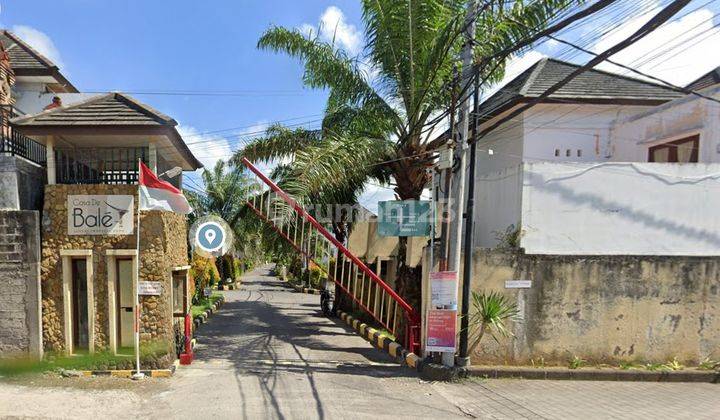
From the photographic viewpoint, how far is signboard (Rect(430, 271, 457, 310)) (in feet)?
23.4

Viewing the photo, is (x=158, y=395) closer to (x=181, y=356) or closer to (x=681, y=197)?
(x=181, y=356)

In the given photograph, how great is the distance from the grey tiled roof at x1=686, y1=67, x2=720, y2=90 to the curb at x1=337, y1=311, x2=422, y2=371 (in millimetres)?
9537

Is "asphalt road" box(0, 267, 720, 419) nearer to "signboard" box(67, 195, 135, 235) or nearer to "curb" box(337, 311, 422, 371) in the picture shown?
"curb" box(337, 311, 422, 371)

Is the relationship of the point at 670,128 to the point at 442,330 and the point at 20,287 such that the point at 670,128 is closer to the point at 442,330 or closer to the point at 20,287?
the point at 442,330

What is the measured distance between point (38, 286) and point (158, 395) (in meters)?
2.92

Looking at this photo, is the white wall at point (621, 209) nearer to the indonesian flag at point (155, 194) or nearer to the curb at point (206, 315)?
the indonesian flag at point (155, 194)

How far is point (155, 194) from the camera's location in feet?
22.5

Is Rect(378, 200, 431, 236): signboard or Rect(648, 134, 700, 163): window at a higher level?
Rect(648, 134, 700, 163): window

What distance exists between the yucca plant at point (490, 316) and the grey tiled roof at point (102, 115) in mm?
6292

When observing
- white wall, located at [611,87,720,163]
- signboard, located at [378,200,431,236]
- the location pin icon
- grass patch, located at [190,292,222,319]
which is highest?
white wall, located at [611,87,720,163]

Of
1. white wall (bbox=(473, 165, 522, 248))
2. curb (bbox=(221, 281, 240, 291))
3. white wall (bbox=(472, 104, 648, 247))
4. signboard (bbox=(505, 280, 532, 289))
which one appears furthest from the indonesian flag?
curb (bbox=(221, 281, 240, 291))

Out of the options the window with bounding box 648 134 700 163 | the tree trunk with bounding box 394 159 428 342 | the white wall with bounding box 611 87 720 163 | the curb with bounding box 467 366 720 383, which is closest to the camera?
the curb with bounding box 467 366 720 383

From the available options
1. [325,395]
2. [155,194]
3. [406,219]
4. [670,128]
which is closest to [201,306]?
[155,194]

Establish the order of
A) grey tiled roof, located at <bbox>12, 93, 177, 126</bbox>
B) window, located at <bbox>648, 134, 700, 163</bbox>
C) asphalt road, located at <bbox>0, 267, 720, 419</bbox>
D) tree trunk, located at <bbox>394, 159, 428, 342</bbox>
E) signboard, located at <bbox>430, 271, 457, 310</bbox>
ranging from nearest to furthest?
asphalt road, located at <bbox>0, 267, 720, 419</bbox> < grey tiled roof, located at <bbox>12, 93, 177, 126</bbox> < signboard, located at <bbox>430, 271, 457, 310</bbox> < tree trunk, located at <bbox>394, 159, 428, 342</bbox> < window, located at <bbox>648, 134, 700, 163</bbox>
